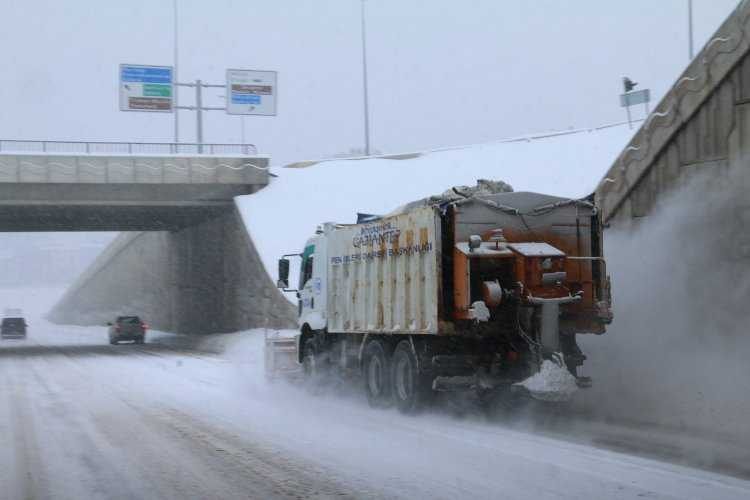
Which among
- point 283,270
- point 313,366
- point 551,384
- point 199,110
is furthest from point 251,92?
point 551,384

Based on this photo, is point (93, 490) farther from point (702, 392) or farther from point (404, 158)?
point (404, 158)

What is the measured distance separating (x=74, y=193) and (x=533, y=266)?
31027mm

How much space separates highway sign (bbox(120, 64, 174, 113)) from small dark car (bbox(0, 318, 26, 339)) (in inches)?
650

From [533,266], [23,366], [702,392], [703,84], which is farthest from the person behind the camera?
[23,366]

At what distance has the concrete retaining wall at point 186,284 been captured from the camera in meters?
37.0

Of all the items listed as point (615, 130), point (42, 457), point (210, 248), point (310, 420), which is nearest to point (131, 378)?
point (310, 420)

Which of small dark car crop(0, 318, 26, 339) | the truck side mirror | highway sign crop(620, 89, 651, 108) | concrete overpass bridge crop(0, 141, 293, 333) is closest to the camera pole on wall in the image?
highway sign crop(620, 89, 651, 108)

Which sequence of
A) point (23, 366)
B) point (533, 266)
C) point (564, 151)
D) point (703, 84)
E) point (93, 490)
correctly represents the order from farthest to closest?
point (564, 151), point (23, 366), point (703, 84), point (533, 266), point (93, 490)

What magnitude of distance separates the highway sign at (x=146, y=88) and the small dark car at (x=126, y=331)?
37.2ft

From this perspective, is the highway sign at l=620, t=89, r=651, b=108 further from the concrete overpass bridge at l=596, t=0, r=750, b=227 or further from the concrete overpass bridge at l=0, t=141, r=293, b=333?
the concrete overpass bridge at l=596, t=0, r=750, b=227

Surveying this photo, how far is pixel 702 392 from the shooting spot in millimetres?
13188

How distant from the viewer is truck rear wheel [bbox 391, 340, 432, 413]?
1322cm

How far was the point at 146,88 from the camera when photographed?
152 feet

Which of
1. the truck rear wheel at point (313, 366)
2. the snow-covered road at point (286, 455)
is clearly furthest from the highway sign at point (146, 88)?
the truck rear wheel at point (313, 366)
